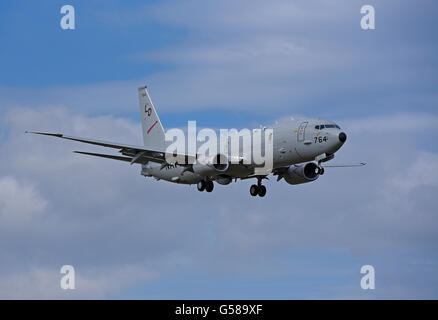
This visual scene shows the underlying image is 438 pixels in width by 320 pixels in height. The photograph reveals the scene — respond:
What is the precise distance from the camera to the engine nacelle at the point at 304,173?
71375mm

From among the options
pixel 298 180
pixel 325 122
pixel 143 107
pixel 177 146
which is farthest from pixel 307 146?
pixel 143 107

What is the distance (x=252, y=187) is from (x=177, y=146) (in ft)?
24.9

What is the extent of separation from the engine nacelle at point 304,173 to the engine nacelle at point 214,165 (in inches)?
268

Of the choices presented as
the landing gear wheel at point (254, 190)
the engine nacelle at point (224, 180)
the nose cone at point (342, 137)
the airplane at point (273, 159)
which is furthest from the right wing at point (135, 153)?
the nose cone at point (342, 137)

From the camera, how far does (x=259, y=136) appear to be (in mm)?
67688

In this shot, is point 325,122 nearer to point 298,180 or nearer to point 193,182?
point 298,180

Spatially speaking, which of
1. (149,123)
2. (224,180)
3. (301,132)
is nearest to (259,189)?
(224,180)

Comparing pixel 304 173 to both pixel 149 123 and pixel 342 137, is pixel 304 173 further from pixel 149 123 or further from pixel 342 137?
pixel 149 123

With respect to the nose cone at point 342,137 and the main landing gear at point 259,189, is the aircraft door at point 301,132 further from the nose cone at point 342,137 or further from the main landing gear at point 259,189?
the main landing gear at point 259,189

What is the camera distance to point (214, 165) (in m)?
68.1

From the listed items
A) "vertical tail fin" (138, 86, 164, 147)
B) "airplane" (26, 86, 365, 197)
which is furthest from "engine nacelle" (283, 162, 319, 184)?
"vertical tail fin" (138, 86, 164, 147)

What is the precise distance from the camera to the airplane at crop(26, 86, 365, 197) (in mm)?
64562

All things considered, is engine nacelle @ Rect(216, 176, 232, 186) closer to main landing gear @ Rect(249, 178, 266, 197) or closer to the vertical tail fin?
main landing gear @ Rect(249, 178, 266, 197)

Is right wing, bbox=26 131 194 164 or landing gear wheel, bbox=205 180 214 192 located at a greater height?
right wing, bbox=26 131 194 164
